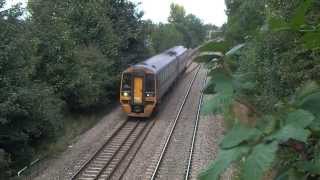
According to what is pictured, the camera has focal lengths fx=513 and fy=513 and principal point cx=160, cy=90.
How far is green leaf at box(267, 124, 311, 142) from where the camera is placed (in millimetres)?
1564

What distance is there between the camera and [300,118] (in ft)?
5.36

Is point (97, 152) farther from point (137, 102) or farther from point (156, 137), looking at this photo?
point (137, 102)

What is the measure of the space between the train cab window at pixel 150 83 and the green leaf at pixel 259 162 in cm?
2381

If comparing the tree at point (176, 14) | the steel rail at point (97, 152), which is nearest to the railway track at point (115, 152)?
the steel rail at point (97, 152)

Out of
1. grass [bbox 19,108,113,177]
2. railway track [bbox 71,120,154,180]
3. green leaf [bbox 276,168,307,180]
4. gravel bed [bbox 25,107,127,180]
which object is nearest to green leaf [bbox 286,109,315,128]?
green leaf [bbox 276,168,307,180]

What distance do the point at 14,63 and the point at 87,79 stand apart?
908 cm

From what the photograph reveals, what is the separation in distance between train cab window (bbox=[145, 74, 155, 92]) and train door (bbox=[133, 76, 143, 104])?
0.99 feet

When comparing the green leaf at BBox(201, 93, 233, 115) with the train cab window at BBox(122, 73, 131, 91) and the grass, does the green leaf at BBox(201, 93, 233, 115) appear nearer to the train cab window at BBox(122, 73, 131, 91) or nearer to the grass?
the grass

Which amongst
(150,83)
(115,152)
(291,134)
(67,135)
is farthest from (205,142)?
(291,134)

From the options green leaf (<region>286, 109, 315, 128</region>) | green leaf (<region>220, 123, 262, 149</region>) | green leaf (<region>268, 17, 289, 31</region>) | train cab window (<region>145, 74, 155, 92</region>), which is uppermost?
green leaf (<region>268, 17, 289, 31</region>)

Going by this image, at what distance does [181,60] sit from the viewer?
4191 cm

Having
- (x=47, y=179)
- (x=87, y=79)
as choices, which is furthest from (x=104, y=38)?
(x=47, y=179)

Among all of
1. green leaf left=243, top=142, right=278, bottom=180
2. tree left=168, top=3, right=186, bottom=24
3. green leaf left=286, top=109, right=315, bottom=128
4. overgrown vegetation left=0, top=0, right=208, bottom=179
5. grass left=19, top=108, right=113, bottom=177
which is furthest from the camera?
tree left=168, top=3, right=186, bottom=24

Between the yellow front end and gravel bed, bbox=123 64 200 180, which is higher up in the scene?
the yellow front end
